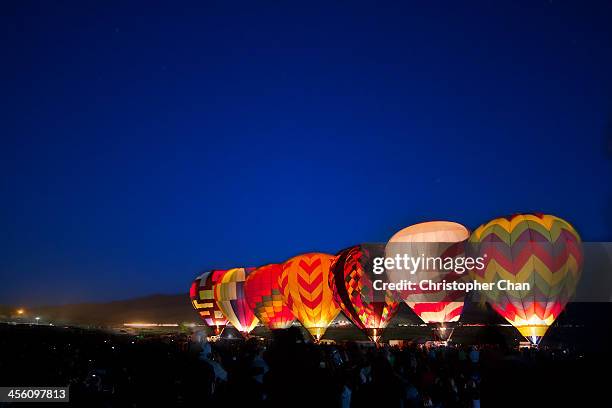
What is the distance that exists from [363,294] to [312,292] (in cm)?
462

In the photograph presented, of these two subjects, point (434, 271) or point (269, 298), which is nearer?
point (434, 271)

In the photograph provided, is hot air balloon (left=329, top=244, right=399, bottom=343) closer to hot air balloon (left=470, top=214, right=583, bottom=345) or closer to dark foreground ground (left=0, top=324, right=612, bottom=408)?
hot air balloon (left=470, top=214, right=583, bottom=345)

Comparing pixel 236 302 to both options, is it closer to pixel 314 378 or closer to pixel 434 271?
pixel 434 271

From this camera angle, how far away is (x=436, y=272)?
96.9ft

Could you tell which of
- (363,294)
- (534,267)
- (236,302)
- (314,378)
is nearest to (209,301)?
(236,302)

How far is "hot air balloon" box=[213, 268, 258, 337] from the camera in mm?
45594

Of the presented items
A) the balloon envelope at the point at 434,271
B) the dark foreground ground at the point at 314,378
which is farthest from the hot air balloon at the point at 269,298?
the dark foreground ground at the point at 314,378

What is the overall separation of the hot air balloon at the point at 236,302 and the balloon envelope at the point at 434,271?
58.4 feet

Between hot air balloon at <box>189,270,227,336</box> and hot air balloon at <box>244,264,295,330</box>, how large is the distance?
8.68 metres

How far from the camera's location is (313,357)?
3.74m

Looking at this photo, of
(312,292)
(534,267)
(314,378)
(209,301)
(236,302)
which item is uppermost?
(534,267)

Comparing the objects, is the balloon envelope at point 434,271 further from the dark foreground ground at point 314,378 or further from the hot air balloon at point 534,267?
the dark foreground ground at point 314,378

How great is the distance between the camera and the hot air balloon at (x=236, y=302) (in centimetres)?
4559

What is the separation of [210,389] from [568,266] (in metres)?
22.8
